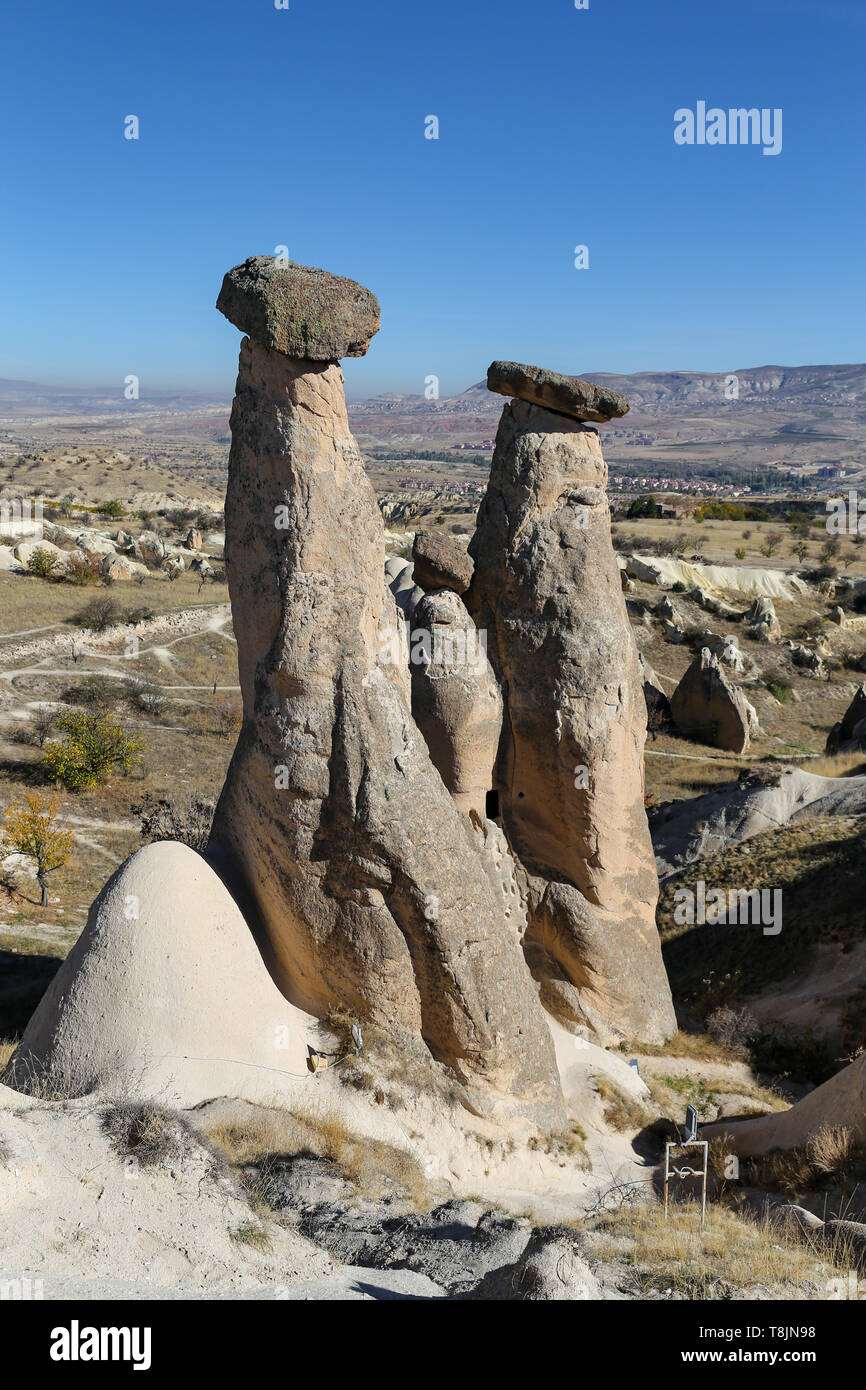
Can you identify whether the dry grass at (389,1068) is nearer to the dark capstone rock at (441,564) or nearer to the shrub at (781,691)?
the dark capstone rock at (441,564)

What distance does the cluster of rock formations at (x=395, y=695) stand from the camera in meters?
7.33

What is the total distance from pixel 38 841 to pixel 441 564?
34.5 ft

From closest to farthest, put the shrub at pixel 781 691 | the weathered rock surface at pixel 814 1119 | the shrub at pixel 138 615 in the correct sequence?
1. the weathered rock surface at pixel 814 1119
2. the shrub at pixel 138 615
3. the shrub at pixel 781 691

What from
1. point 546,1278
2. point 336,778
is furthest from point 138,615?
point 546,1278

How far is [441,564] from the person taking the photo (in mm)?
9945

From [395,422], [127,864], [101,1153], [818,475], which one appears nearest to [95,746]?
[127,864]

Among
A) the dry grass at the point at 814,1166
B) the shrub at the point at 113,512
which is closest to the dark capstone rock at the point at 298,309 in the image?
the dry grass at the point at 814,1166

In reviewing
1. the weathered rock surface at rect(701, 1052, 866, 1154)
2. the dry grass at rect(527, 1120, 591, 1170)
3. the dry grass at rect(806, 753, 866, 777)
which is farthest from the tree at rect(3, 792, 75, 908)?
the dry grass at rect(806, 753, 866, 777)

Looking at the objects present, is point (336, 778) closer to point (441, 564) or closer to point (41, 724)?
point (441, 564)

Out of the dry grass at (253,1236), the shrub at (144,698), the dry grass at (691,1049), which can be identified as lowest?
the dry grass at (691,1049)

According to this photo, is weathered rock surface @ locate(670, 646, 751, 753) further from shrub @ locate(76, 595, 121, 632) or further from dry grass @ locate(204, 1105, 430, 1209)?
dry grass @ locate(204, 1105, 430, 1209)

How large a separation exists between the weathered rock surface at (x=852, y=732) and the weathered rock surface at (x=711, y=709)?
110 inches
